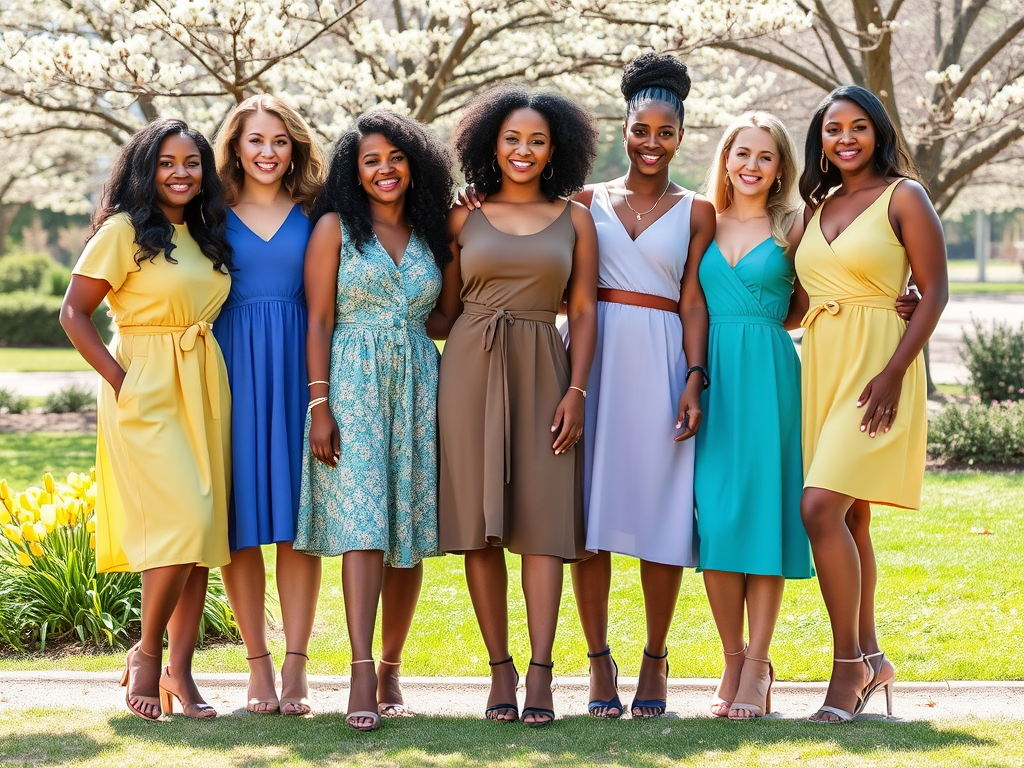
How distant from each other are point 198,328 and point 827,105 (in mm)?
2643

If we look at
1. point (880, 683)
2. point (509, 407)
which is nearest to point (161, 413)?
point (509, 407)

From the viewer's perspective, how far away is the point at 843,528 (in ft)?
14.4

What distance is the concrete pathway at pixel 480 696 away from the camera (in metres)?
4.72

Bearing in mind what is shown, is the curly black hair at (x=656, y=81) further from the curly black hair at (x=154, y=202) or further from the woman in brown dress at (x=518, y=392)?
the curly black hair at (x=154, y=202)

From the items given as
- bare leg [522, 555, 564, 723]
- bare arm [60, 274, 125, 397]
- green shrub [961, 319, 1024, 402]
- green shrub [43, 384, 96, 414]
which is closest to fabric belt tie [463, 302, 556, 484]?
bare leg [522, 555, 564, 723]

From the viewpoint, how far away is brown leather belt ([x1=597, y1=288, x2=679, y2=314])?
473cm

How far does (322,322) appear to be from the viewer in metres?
4.52

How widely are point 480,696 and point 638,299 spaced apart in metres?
1.86

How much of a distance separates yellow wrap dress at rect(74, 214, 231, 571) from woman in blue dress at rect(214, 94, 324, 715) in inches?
3.9

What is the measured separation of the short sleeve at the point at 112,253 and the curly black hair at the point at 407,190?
28.2 inches

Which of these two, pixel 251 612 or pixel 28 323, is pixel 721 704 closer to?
pixel 251 612

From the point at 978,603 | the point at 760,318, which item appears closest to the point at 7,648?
the point at 760,318

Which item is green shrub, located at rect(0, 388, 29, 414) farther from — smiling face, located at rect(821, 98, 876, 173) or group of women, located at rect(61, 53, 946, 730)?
smiling face, located at rect(821, 98, 876, 173)

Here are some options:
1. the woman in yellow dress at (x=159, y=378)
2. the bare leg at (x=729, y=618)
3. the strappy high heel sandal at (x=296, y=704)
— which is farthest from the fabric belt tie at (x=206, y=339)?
the bare leg at (x=729, y=618)
